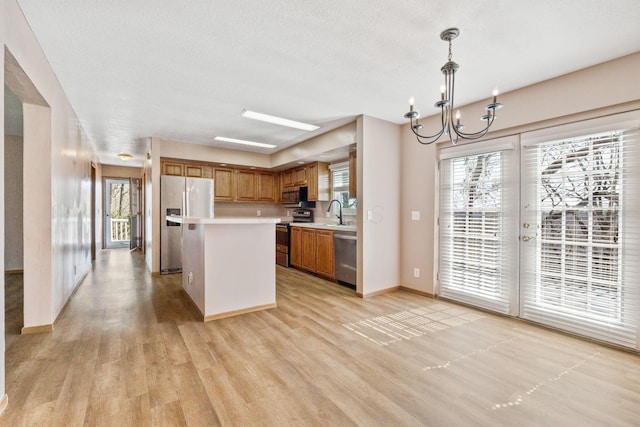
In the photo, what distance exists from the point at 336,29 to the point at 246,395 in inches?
103

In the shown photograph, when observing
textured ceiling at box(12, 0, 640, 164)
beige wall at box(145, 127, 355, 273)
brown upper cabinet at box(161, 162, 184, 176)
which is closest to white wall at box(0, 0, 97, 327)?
textured ceiling at box(12, 0, 640, 164)

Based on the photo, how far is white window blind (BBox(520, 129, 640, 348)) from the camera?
254cm

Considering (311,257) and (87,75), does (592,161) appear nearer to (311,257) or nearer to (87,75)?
(311,257)

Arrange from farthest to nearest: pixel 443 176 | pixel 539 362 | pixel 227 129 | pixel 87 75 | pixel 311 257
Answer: pixel 311 257 < pixel 227 129 < pixel 443 176 < pixel 87 75 < pixel 539 362

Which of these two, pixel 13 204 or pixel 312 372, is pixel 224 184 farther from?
pixel 312 372

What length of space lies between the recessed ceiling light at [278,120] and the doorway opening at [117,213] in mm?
7020

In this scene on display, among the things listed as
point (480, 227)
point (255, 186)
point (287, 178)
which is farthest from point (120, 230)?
point (480, 227)

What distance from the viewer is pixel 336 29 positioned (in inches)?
85.6

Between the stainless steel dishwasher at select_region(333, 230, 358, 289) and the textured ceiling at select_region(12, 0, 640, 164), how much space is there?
190 centimetres

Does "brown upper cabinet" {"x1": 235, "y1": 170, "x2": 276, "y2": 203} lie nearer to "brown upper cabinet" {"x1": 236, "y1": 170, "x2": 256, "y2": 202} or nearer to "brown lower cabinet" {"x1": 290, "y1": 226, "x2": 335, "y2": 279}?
"brown upper cabinet" {"x1": 236, "y1": 170, "x2": 256, "y2": 202}

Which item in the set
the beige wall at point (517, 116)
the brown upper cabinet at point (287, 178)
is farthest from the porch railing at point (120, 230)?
the beige wall at point (517, 116)

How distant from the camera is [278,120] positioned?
4.27m

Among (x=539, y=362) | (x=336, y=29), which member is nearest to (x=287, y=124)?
(x=336, y=29)

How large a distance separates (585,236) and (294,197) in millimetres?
4858
